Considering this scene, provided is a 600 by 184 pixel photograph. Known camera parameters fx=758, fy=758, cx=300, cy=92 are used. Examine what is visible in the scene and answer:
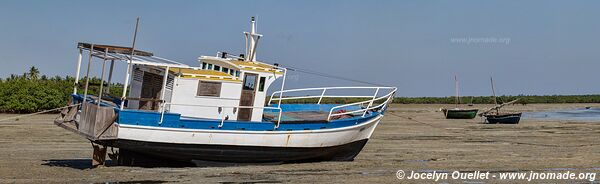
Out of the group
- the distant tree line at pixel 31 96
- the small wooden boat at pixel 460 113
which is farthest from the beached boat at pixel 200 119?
the small wooden boat at pixel 460 113

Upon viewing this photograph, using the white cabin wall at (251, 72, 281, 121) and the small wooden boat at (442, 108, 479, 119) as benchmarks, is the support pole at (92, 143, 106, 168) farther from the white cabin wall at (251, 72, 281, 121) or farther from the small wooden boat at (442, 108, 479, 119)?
the small wooden boat at (442, 108, 479, 119)

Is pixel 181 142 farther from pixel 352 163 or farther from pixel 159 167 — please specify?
pixel 352 163

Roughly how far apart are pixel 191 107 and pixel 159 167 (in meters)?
1.91

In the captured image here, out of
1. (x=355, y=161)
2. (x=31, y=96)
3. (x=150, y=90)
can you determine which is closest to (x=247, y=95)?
(x=150, y=90)

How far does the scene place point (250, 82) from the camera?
19.7m

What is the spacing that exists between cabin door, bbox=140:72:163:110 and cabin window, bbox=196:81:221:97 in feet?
3.58

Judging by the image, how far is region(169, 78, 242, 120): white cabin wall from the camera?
61.4 ft

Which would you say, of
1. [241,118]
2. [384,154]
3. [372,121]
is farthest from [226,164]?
[384,154]

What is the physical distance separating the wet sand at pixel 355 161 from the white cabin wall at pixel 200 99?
1424 millimetres

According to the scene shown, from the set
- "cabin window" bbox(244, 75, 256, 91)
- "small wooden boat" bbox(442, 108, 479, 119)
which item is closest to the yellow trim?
"cabin window" bbox(244, 75, 256, 91)

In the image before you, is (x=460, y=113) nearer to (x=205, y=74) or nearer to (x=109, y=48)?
(x=205, y=74)

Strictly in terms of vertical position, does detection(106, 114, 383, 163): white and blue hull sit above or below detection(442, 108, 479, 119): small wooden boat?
below

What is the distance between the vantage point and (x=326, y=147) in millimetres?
20531

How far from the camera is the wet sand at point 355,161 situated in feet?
57.4
